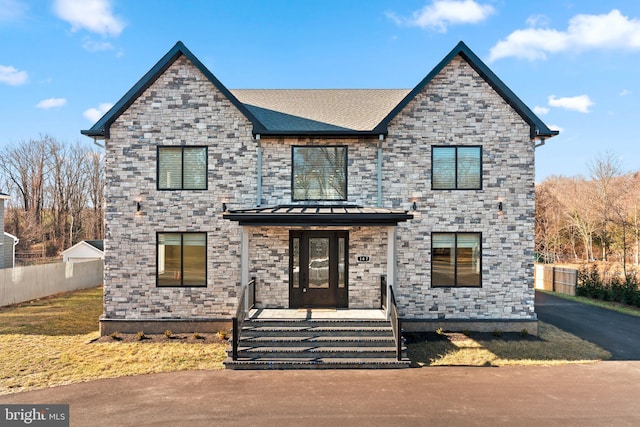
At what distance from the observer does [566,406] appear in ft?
22.2

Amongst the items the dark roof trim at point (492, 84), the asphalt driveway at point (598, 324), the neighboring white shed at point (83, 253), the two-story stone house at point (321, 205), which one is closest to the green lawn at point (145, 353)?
the asphalt driveway at point (598, 324)

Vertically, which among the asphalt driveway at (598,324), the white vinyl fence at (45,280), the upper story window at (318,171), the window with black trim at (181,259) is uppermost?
the upper story window at (318,171)

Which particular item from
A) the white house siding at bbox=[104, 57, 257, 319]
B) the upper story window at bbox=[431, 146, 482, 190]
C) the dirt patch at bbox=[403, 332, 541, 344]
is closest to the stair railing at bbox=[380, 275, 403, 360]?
the dirt patch at bbox=[403, 332, 541, 344]

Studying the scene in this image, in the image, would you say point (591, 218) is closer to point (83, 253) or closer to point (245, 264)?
point (245, 264)

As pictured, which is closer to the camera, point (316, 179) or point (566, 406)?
point (566, 406)

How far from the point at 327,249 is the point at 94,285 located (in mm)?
17750

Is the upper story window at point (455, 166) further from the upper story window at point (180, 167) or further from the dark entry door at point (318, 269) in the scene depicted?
the upper story window at point (180, 167)

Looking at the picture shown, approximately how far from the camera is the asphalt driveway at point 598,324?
34.2ft

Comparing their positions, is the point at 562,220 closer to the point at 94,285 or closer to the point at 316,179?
the point at 316,179

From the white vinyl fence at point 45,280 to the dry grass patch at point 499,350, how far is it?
56.1ft

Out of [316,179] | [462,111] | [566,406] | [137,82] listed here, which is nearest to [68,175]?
[137,82]

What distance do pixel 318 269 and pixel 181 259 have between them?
14.1ft

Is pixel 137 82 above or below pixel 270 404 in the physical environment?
above

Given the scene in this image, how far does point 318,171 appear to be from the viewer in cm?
1151
